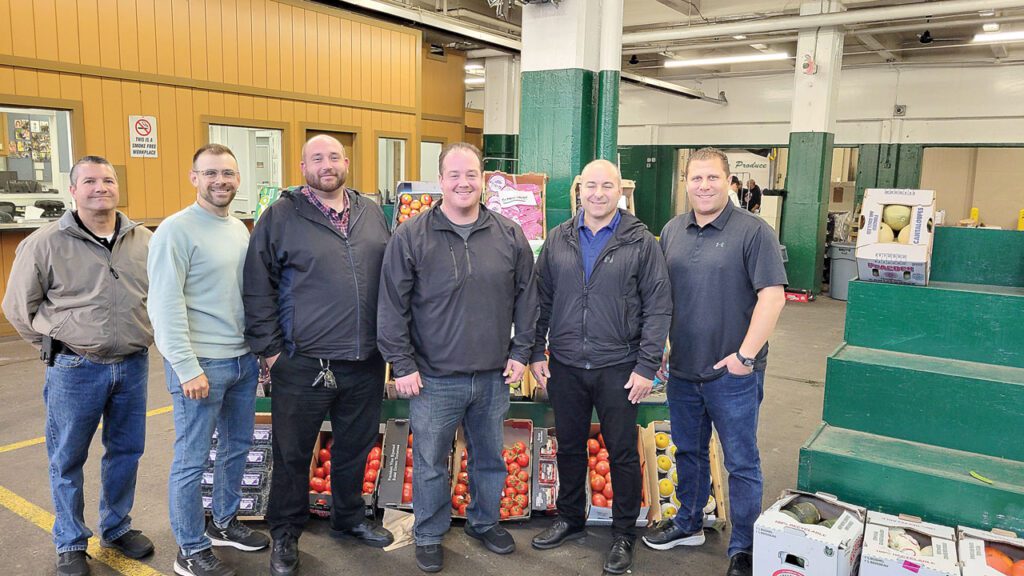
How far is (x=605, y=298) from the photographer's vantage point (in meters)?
3.01

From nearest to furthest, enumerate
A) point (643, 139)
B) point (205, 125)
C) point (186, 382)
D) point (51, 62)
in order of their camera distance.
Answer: point (186, 382), point (51, 62), point (205, 125), point (643, 139)

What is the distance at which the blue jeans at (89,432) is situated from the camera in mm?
2840

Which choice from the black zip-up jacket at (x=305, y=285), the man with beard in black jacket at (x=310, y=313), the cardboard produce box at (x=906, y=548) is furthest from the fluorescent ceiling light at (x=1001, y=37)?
the black zip-up jacket at (x=305, y=285)

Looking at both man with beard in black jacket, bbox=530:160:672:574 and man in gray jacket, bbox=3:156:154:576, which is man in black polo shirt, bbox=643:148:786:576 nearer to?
man with beard in black jacket, bbox=530:160:672:574

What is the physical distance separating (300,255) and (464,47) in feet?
38.2

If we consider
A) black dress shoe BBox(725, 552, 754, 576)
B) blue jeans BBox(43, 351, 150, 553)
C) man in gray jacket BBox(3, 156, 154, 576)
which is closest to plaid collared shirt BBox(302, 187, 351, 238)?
man in gray jacket BBox(3, 156, 154, 576)

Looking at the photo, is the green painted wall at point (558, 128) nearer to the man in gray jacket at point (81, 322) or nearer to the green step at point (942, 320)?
the green step at point (942, 320)

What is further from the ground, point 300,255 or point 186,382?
point 300,255

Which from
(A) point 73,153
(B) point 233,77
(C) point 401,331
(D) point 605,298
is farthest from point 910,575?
(B) point 233,77

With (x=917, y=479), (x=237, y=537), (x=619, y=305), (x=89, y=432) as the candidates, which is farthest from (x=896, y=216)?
(x=89, y=432)

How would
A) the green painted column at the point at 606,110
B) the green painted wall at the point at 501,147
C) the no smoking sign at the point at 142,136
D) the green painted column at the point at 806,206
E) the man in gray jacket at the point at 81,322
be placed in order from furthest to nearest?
the green painted wall at the point at 501,147 < the green painted column at the point at 806,206 < the no smoking sign at the point at 142,136 < the green painted column at the point at 606,110 < the man in gray jacket at the point at 81,322

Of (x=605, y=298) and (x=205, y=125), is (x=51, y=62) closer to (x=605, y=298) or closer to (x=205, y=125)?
(x=205, y=125)

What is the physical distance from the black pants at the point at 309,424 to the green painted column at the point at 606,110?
3306mm

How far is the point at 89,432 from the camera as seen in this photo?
293cm
